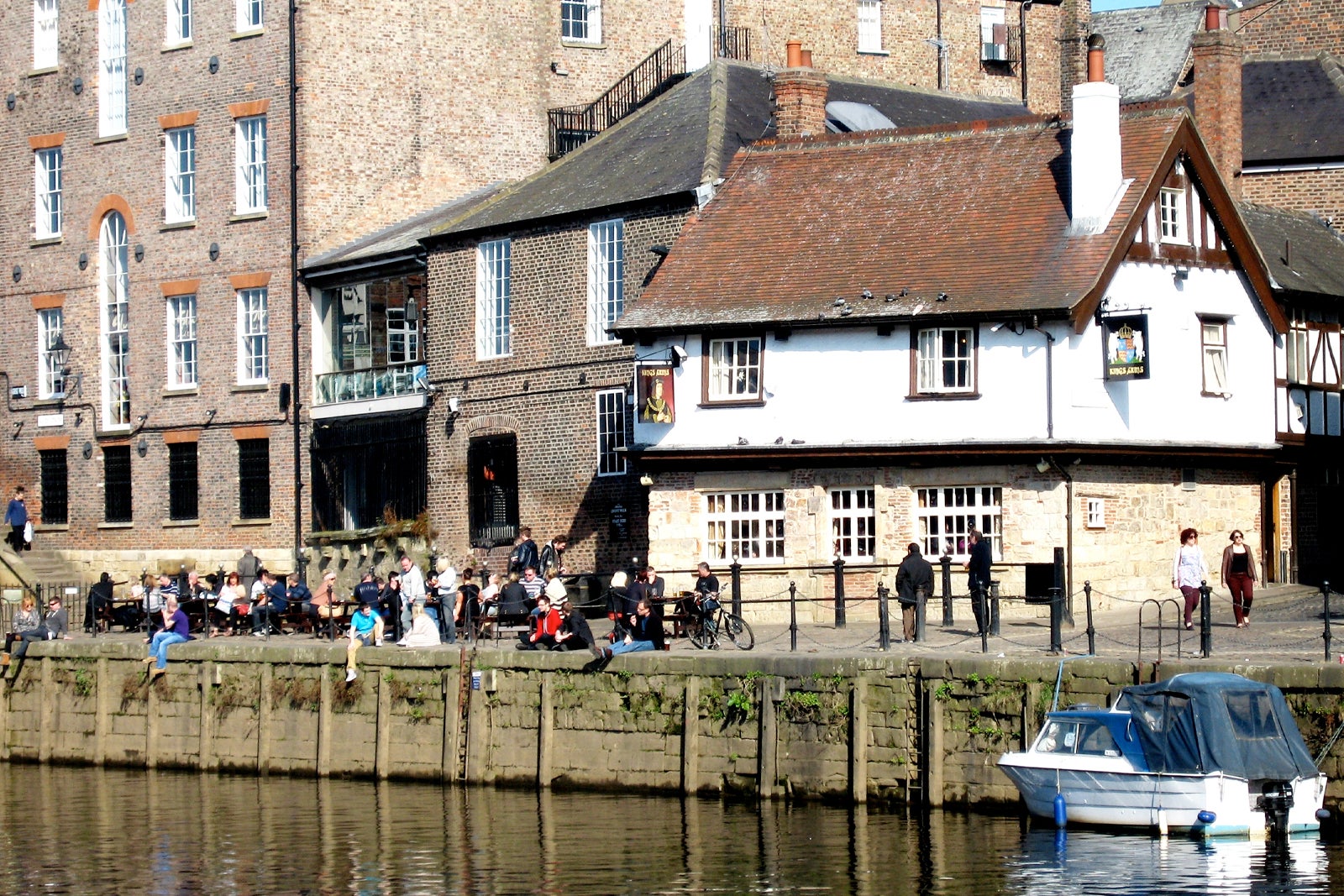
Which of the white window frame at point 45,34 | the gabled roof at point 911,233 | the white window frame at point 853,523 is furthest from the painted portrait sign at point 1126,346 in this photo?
the white window frame at point 45,34

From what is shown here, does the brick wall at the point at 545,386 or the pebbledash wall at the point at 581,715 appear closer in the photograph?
the pebbledash wall at the point at 581,715

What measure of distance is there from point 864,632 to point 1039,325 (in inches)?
214

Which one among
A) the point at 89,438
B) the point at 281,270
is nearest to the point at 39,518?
the point at 89,438

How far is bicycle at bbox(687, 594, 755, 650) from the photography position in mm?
31516

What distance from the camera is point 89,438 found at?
169 feet

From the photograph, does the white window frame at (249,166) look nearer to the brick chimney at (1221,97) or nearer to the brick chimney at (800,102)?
the brick chimney at (800,102)

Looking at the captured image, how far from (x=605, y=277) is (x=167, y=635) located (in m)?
10.2

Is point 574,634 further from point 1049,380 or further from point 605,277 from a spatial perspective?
point 605,277

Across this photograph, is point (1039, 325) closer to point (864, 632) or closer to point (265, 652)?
point (864, 632)

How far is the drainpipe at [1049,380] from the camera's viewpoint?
114 feet

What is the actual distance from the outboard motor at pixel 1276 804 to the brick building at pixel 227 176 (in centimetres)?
2399

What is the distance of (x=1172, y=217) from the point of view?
36844 millimetres

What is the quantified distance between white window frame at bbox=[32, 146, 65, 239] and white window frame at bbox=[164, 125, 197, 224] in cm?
339

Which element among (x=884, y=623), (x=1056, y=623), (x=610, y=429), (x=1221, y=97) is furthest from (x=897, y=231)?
(x=1056, y=623)
